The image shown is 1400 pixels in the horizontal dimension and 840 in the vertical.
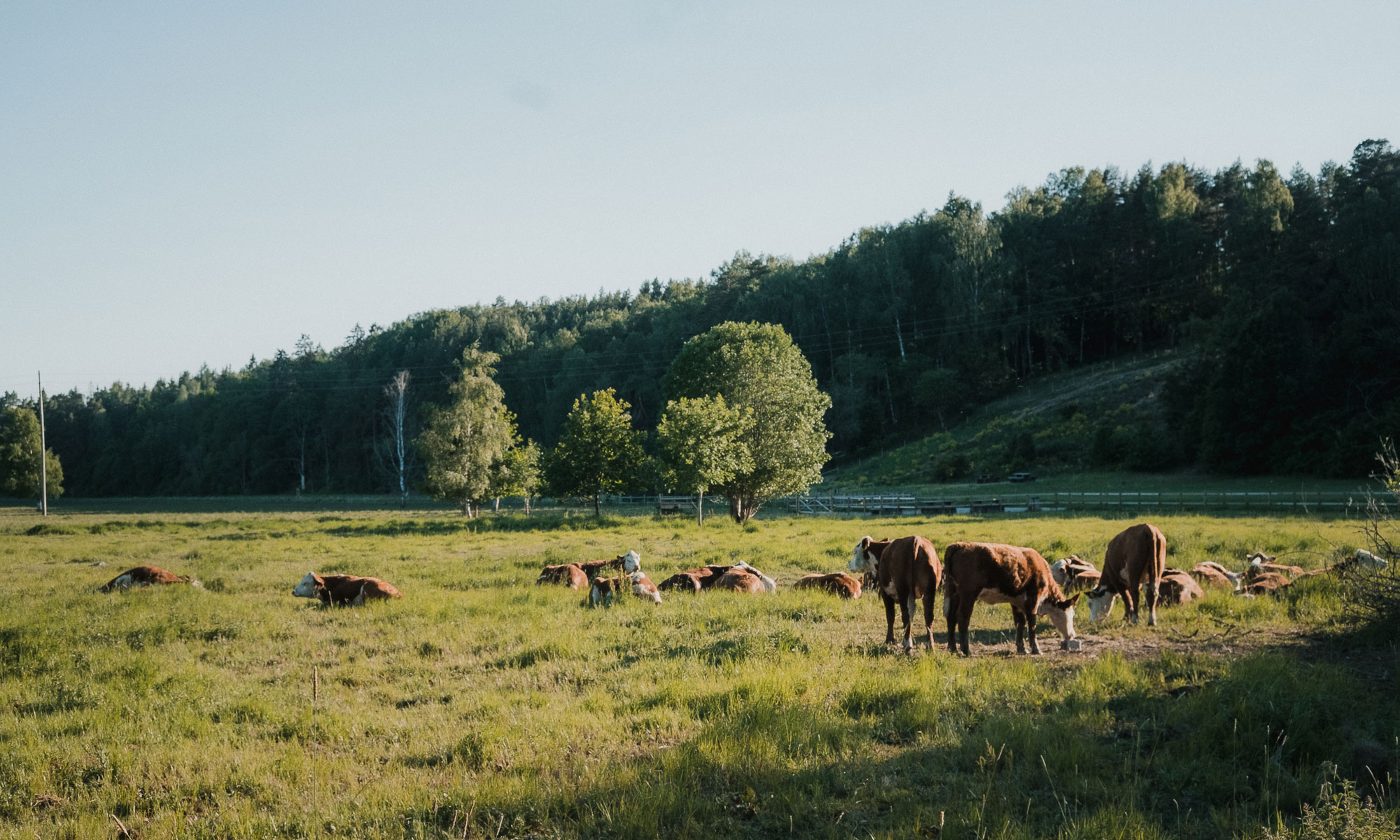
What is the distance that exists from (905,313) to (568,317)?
233 feet

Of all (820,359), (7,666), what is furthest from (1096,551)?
(820,359)

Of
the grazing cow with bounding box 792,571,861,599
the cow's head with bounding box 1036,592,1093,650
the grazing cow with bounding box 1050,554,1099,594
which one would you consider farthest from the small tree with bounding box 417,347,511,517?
the cow's head with bounding box 1036,592,1093,650

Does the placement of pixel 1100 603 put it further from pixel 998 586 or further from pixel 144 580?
pixel 144 580

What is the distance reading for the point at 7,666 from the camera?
33.9 feet

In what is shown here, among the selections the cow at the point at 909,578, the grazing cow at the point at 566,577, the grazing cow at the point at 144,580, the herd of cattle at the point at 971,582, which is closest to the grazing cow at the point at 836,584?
the herd of cattle at the point at 971,582

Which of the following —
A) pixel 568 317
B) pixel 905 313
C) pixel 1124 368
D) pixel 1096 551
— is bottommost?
pixel 1096 551

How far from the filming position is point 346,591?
1512 centimetres

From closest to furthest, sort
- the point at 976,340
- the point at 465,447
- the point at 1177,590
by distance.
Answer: the point at 1177,590, the point at 465,447, the point at 976,340

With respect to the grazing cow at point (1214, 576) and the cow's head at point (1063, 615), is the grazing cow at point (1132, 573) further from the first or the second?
the grazing cow at point (1214, 576)

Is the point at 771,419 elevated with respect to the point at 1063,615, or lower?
elevated

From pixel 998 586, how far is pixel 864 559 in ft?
17.9

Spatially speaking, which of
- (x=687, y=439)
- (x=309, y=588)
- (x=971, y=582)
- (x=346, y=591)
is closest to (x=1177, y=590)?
(x=971, y=582)

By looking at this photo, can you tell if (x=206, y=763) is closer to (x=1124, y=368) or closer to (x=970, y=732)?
(x=970, y=732)

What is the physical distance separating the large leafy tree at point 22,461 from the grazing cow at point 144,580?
96617 mm
